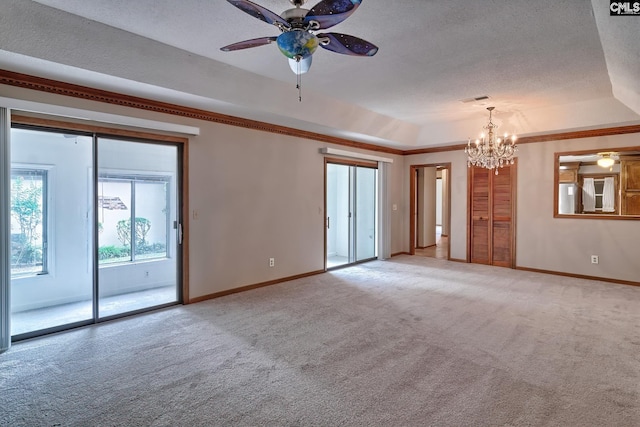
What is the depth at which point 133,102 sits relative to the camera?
3.86m

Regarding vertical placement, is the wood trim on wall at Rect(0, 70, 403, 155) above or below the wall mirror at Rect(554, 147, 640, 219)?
above

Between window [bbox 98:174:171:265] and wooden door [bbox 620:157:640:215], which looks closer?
window [bbox 98:174:171:265]

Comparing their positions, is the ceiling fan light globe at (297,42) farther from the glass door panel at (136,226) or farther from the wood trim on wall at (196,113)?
the glass door panel at (136,226)

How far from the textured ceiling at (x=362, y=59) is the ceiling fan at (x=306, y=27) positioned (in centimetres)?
45

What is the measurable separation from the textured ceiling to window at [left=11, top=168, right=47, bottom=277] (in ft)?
4.55

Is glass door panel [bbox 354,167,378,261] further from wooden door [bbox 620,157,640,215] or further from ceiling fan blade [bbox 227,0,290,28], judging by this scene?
ceiling fan blade [bbox 227,0,290,28]

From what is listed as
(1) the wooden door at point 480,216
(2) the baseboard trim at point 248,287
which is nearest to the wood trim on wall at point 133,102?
(2) the baseboard trim at point 248,287

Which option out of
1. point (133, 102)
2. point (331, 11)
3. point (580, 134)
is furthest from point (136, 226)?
point (580, 134)

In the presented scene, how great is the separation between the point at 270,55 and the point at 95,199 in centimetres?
250

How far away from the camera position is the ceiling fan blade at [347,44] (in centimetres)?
233

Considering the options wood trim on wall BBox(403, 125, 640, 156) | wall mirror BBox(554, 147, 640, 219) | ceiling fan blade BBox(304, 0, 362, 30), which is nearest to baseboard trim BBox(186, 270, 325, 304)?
ceiling fan blade BBox(304, 0, 362, 30)

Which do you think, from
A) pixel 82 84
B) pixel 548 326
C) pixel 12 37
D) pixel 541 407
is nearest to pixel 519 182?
pixel 548 326

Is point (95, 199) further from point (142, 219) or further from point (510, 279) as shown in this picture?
point (510, 279)

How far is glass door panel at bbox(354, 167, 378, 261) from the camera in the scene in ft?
23.9
